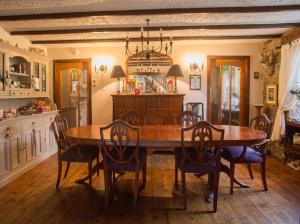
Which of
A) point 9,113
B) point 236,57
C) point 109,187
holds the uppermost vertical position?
point 236,57

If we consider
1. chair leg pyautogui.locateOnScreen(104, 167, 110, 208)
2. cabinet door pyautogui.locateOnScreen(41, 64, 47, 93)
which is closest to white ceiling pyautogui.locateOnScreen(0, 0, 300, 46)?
cabinet door pyautogui.locateOnScreen(41, 64, 47, 93)

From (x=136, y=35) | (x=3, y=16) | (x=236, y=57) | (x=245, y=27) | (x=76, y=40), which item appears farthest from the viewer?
(x=236, y=57)

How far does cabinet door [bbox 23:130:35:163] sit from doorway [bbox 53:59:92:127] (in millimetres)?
1766

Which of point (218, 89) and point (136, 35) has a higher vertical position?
point (136, 35)

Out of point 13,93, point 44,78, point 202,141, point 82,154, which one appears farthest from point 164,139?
point 44,78

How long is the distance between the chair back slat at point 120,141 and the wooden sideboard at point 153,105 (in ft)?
7.96

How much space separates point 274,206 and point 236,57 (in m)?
3.68

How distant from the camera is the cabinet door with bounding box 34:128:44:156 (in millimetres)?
4291

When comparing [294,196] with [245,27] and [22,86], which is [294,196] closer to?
[245,27]

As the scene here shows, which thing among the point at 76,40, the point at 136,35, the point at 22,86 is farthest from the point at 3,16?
the point at 136,35

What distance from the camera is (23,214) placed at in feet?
8.50

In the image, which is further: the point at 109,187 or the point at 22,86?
the point at 22,86

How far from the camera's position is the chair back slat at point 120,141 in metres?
2.58

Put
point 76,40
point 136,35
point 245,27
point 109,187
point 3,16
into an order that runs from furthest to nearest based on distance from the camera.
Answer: point 76,40 → point 136,35 → point 245,27 → point 3,16 → point 109,187
